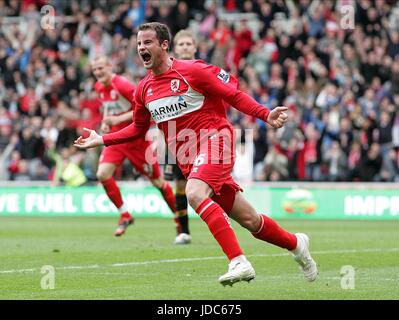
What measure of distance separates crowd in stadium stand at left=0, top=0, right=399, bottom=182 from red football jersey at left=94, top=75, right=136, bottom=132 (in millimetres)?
6885

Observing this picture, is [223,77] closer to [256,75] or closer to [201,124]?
[201,124]

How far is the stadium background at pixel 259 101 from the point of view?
1942cm

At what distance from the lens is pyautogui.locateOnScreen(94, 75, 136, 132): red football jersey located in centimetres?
1558

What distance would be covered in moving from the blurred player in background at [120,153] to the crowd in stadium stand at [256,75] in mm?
6981

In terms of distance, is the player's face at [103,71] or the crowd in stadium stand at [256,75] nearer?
the player's face at [103,71]

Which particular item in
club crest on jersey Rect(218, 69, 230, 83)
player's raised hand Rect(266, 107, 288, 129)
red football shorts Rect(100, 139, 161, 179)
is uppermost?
club crest on jersey Rect(218, 69, 230, 83)

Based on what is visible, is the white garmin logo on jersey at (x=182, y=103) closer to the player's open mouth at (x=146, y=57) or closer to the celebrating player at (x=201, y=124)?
the celebrating player at (x=201, y=124)

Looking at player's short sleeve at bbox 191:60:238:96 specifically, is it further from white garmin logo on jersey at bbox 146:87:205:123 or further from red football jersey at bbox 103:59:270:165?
white garmin logo on jersey at bbox 146:87:205:123

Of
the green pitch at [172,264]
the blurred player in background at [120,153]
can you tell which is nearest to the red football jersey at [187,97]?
the green pitch at [172,264]

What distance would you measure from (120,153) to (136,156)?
0.28 metres

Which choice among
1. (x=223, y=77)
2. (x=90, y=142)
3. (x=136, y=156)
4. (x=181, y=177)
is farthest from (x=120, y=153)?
(x=223, y=77)

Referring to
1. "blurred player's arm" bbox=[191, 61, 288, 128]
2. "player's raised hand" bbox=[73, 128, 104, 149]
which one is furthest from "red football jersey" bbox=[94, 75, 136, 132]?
"blurred player's arm" bbox=[191, 61, 288, 128]

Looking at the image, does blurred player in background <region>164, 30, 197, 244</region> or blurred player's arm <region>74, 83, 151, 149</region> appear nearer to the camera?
blurred player's arm <region>74, 83, 151, 149</region>

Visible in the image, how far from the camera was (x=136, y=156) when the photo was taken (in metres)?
15.7
